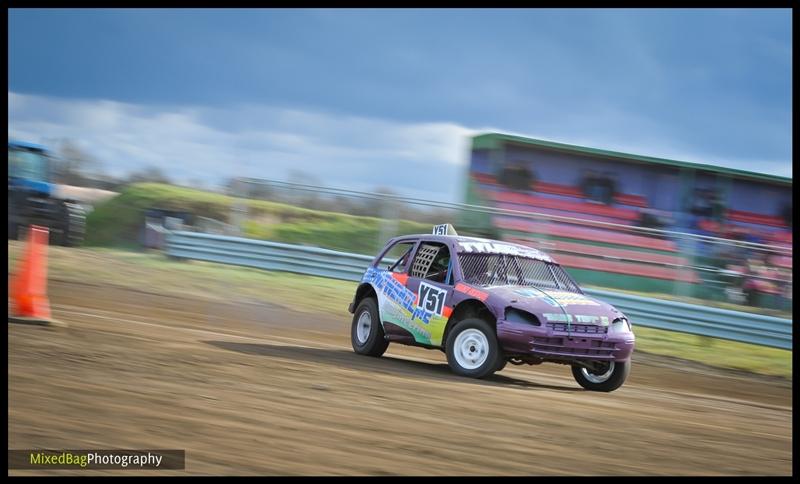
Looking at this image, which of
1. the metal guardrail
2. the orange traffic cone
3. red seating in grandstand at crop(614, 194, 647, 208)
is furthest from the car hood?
red seating in grandstand at crop(614, 194, 647, 208)

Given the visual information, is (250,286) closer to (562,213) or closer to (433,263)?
(562,213)

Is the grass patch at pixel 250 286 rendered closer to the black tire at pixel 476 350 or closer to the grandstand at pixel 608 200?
the grandstand at pixel 608 200

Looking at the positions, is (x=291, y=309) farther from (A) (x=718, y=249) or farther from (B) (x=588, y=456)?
(B) (x=588, y=456)

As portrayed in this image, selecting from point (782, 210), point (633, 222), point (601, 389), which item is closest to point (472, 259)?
point (601, 389)

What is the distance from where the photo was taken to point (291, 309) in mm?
16375

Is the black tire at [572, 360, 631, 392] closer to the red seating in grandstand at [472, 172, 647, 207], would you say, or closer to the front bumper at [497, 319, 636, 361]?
the front bumper at [497, 319, 636, 361]

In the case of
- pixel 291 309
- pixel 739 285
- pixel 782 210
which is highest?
pixel 782 210

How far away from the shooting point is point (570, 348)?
29.6 ft

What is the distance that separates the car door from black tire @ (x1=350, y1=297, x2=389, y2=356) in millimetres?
699

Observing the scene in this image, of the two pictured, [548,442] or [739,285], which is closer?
[548,442]

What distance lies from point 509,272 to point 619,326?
133 cm

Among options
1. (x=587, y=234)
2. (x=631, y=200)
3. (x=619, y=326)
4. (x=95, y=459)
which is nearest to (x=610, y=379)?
(x=619, y=326)
